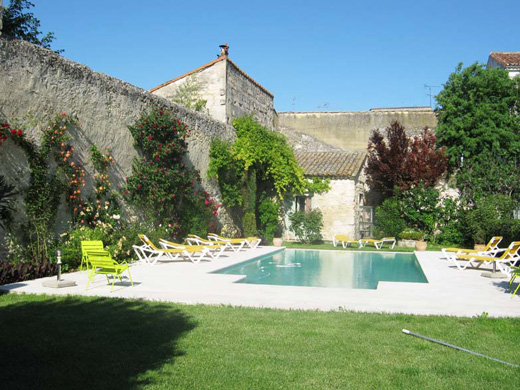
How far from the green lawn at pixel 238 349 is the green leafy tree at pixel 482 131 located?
51.3 ft

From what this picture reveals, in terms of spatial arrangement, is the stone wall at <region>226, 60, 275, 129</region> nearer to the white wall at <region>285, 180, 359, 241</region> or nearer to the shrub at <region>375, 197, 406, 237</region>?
the white wall at <region>285, 180, 359, 241</region>

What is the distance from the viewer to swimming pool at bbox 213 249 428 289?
10.7 metres

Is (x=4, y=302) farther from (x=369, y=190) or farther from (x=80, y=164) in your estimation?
(x=369, y=190)

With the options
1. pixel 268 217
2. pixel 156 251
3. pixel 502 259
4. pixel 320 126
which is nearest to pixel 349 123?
pixel 320 126

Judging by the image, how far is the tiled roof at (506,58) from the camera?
22.1m

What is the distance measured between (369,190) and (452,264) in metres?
10.4

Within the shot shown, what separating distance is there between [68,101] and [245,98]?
1109 centimetres

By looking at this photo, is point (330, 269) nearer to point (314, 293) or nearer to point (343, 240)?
point (314, 293)

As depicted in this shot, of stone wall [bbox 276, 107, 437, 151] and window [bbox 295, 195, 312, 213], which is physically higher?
stone wall [bbox 276, 107, 437, 151]

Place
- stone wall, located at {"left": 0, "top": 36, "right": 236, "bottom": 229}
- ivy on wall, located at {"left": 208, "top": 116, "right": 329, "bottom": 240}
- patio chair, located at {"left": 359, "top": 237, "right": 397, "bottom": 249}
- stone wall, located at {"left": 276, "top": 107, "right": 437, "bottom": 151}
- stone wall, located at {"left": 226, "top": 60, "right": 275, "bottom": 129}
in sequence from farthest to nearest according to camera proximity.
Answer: stone wall, located at {"left": 276, "top": 107, "right": 437, "bottom": 151} < stone wall, located at {"left": 226, "top": 60, "right": 275, "bottom": 129} < patio chair, located at {"left": 359, "top": 237, "right": 397, "bottom": 249} < ivy on wall, located at {"left": 208, "top": 116, "right": 329, "bottom": 240} < stone wall, located at {"left": 0, "top": 36, "right": 236, "bottom": 229}

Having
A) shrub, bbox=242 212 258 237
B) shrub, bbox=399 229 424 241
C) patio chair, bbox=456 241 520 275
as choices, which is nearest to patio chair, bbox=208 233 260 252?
shrub, bbox=242 212 258 237

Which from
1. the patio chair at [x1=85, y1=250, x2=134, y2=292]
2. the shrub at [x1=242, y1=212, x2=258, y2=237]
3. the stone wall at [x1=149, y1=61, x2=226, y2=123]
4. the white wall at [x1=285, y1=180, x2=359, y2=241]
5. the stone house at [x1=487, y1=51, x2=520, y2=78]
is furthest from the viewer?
the stone house at [x1=487, y1=51, x2=520, y2=78]

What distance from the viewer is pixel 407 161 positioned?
68.8 feet

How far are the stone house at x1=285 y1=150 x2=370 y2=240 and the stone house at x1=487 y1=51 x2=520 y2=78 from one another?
26.2 feet
